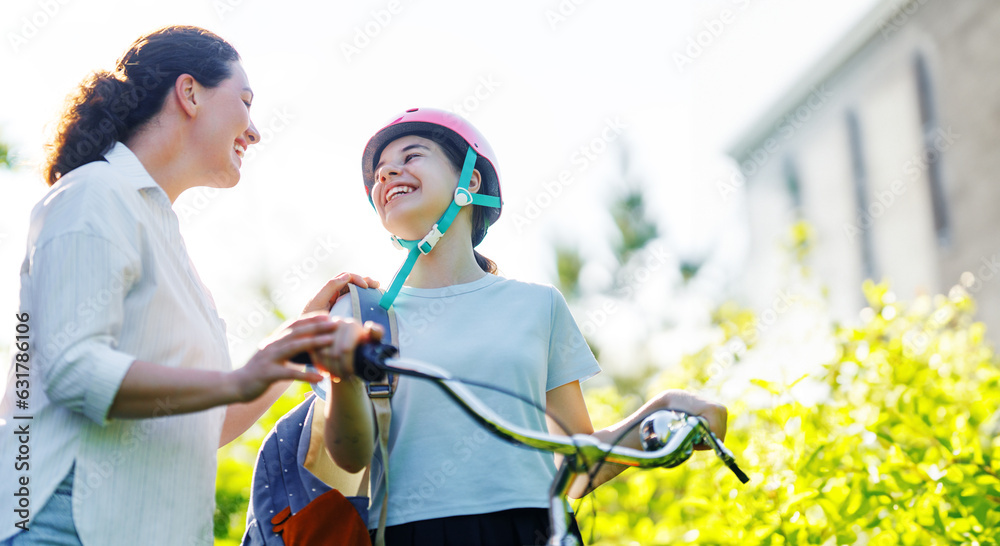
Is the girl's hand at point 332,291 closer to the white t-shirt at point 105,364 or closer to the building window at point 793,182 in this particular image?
the white t-shirt at point 105,364

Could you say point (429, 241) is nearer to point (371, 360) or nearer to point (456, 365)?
point (456, 365)

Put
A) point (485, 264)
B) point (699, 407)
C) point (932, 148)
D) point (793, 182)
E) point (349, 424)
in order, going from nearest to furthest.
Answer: point (349, 424), point (699, 407), point (485, 264), point (932, 148), point (793, 182)

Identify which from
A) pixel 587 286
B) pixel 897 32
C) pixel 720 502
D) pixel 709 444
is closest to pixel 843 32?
pixel 897 32

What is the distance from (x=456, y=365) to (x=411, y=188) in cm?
67

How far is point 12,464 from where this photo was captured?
1.72 meters

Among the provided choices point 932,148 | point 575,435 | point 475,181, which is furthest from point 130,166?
point 932,148

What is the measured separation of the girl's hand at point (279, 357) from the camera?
156cm

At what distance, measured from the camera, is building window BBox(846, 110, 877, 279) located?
1530 cm

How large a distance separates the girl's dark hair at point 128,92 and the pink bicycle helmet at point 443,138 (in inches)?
23.5

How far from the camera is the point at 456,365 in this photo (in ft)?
7.34

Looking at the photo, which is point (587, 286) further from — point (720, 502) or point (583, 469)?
point (583, 469)

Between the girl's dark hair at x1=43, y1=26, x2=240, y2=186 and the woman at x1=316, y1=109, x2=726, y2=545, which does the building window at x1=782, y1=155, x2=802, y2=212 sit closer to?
the woman at x1=316, y1=109, x2=726, y2=545

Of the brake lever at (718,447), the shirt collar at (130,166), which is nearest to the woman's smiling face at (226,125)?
the shirt collar at (130,166)

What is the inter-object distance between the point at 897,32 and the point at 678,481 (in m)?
11.9
